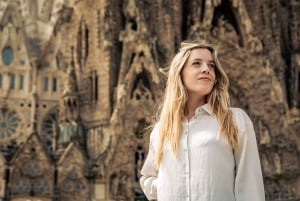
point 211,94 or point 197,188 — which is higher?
point 211,94

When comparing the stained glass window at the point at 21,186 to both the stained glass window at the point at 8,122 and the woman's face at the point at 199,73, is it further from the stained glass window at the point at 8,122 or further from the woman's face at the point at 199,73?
the woman's face at the point at 199,73

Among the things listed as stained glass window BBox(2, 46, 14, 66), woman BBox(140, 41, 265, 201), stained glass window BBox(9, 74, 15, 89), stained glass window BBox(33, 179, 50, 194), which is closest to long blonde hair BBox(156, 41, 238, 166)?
woman BBox(140, 41, 265, 201)

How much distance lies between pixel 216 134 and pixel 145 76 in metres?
16.5

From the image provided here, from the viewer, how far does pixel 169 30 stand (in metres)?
20.1

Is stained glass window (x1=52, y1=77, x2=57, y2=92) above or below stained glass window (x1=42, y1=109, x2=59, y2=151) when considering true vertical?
above

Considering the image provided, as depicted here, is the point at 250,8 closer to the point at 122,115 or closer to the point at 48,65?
the point at 122,115

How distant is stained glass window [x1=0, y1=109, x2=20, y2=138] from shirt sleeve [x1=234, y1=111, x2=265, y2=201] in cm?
2482

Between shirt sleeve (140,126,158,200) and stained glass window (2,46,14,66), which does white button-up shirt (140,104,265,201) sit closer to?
shirt sleeve (140,126,158,200)

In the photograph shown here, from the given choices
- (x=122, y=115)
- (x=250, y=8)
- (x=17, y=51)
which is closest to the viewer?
(x=122, y=115)

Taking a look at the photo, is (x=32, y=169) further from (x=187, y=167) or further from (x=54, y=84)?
(x=187, y=167)

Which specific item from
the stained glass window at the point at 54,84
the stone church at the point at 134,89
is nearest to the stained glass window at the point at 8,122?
the stone church at the point at 134,89

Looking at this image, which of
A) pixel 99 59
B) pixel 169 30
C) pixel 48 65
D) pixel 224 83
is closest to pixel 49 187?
pixel 99 59

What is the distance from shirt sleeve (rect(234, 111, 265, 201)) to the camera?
2129 mm

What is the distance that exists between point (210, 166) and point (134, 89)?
1627 centimetres
